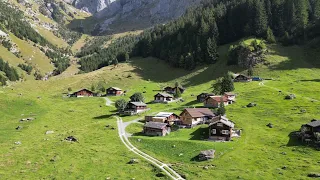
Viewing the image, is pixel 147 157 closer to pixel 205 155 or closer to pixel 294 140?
pixel 205 155

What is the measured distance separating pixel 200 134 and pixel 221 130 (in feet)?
23.7

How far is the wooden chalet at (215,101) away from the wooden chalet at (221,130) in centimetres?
3224

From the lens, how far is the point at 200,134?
88.8 metres

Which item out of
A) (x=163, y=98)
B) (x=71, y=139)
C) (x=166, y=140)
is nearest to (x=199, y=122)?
(x=166, y=140)

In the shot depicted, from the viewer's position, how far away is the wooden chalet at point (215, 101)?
117 meters

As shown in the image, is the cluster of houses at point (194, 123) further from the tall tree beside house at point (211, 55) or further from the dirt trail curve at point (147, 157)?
the tall tree beside house at point (211, 55)

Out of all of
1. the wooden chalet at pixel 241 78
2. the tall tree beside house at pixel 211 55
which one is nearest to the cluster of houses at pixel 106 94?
the wooden chalet at pixel 241 78

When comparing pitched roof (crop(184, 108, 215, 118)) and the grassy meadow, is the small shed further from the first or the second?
pitched roof (crop(184, 108, 215, 118))

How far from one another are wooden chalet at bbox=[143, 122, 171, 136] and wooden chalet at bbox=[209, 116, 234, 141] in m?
13.5

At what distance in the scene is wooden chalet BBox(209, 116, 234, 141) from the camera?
83.2 m

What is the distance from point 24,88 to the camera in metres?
179

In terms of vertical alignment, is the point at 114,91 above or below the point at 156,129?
above

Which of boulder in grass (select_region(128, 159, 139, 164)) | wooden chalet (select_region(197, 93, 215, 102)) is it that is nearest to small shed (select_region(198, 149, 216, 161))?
boulder in grass (select_region(128, 159, 139, 164))

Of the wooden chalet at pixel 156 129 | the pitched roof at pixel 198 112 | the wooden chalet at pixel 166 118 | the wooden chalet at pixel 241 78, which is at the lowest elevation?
the wooden chalet at pixel 156 129
